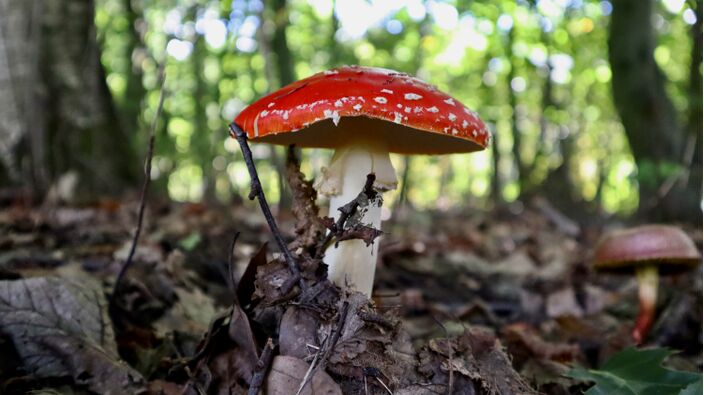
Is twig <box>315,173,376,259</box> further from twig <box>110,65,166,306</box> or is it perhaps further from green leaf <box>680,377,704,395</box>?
green leaf <box>680,377,704,395</box>

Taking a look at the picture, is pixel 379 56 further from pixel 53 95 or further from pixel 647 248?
pixel 647 248

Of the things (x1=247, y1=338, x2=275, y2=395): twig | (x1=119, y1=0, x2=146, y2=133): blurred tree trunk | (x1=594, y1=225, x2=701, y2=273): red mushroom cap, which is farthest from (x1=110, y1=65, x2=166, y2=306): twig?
(x1=119, y1=0, x2=146, y2=133): blurred tree trunk

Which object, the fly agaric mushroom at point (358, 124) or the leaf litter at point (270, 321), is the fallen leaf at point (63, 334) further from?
the fly agaric mushroom at point (358, 124)

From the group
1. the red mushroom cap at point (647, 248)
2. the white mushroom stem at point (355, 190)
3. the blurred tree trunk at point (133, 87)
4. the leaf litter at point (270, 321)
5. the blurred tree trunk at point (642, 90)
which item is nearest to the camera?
the leaf litter at point (270, 321)

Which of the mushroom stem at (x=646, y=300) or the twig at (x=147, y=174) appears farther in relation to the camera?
the mushroom stem at (x=646, y=300)

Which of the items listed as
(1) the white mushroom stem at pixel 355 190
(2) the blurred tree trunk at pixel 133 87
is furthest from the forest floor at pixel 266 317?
(2) the blurred tree trunk at pixel 133 87

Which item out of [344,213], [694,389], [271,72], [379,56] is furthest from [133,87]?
[694,389]
